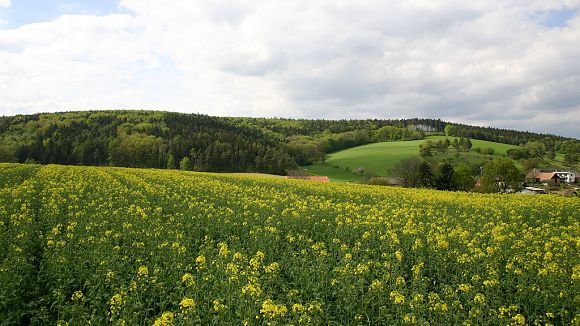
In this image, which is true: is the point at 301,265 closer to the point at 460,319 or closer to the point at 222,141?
the point at 460,319

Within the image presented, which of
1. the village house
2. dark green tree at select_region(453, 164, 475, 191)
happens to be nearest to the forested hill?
dark green tree at select_region(453, 164, 475, 191)

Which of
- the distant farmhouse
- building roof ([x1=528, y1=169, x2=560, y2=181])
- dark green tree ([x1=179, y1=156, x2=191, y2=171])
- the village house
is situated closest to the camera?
dark green tree ([x1=179, y1=156, x2=191, y2=171])

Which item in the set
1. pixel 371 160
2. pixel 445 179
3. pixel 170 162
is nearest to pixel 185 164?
pixel 170 162

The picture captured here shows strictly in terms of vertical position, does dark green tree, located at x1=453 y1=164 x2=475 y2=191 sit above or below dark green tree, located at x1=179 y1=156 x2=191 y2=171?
above

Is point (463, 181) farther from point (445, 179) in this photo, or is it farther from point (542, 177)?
point (542, 177)

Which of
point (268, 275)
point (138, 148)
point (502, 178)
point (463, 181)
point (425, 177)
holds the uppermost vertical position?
point (268, 275)

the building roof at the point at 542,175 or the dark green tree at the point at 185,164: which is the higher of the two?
the building roof at the point at 542,175

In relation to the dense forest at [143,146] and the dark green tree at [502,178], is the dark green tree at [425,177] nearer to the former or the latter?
the dark green tree at [502,178]

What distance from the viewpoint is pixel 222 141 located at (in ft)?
365

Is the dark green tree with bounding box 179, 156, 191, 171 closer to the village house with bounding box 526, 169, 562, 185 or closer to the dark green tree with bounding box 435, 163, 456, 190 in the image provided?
the dark green tree with bounding box 435, 163, 456, 190

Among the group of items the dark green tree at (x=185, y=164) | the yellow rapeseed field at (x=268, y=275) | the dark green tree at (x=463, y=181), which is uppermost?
the yellow rapeseed field at (x=268, y=275)

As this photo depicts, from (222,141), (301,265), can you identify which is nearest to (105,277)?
(301,265)

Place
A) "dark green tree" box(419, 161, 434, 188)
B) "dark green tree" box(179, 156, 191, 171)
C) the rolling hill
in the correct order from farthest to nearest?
the rolling hill < "dark green tree" box(179, 156, 191, 171) < "dark green tree" box(419, 161, 434, 188)

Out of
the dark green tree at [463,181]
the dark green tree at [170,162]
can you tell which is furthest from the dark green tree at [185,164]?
the dark green tree at [463,181]
